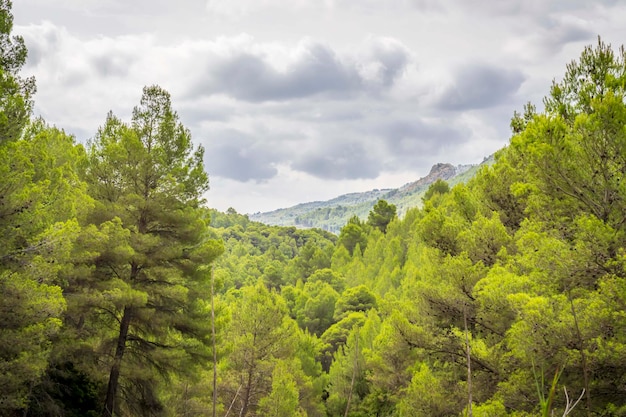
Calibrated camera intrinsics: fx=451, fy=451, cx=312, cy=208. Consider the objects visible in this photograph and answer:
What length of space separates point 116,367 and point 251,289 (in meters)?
8.85

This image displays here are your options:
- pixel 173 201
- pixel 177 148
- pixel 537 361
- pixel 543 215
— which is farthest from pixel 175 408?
pixel 543 215

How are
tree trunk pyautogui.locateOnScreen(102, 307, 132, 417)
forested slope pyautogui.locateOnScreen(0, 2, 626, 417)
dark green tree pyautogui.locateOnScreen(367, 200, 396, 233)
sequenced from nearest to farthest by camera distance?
1. forested slope pyautogui.locateOnScreen(0, 2, 626, 417)
2. tree trunk pyautogui.locateOnScreen(102, 307, 132, 417)
3. dark green tree pyautogui.locateOnScreen(367, 200, 396, 233)

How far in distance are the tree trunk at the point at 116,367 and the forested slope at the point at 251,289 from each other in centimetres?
5

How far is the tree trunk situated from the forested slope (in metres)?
0.05

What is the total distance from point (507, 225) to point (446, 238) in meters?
2.21

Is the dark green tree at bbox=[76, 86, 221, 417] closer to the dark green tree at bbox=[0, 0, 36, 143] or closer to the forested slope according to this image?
the forested slope

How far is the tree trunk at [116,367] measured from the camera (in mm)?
11992

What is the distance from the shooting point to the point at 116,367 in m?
12.0

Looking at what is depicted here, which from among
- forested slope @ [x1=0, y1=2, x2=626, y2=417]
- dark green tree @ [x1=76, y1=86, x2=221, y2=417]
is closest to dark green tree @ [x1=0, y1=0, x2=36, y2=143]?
forested slope @ [x1=0, y1=2, x2=626, y2=417]

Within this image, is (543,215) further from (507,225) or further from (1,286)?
(1,286)

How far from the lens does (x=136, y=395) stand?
13609mm

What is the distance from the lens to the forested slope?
803 cm

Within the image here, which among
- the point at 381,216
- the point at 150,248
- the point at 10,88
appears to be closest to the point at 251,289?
the point at 150,248

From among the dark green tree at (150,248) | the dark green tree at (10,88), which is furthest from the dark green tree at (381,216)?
the dark green tree at (10,88)
